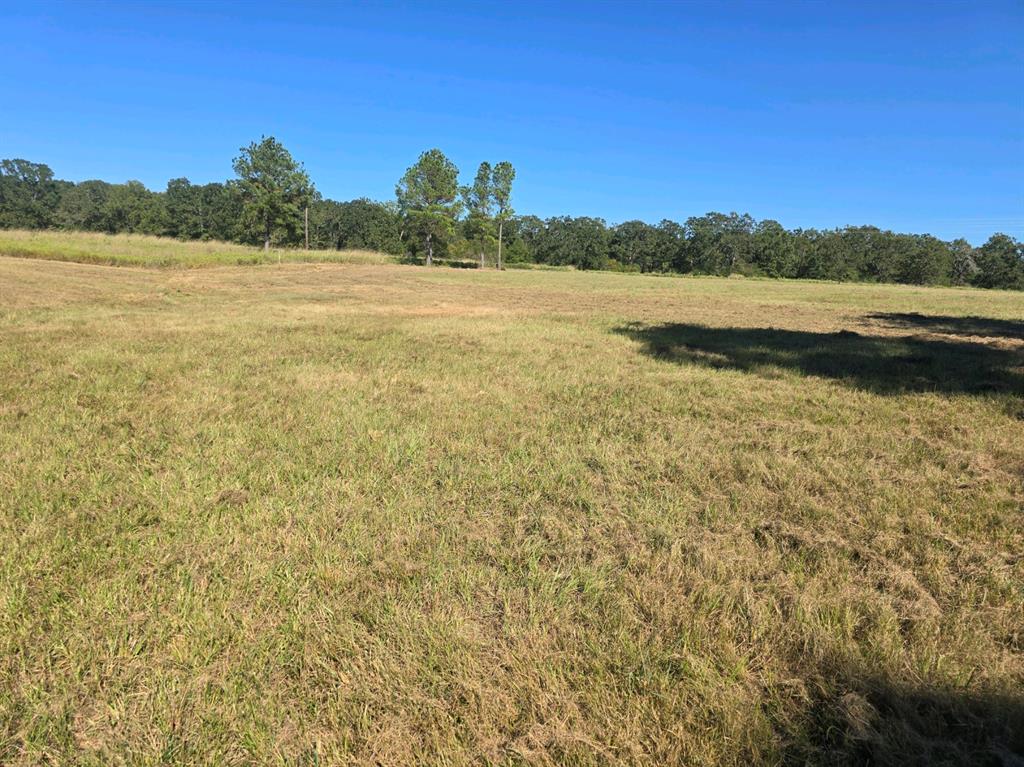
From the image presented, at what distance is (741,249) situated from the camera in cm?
9331

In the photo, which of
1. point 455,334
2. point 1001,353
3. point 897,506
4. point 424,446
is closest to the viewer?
point 897,506

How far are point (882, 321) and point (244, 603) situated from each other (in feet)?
62.1

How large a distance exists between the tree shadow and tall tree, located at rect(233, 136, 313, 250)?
50256 mm

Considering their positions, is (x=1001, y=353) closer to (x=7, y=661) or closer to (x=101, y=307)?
(x=7, y=661)

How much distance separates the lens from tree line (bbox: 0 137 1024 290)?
56.9m

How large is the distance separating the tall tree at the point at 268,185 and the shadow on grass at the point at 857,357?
4773 centimetres

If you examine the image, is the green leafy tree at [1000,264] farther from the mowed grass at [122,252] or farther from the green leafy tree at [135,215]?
the green leafy tree at [135,215]

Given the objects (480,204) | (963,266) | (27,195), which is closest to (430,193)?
(480,204)

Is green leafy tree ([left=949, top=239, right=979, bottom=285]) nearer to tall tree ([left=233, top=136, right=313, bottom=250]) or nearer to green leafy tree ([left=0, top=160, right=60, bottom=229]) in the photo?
tall tree ([left=233, top=136, right=313, bottom=250])

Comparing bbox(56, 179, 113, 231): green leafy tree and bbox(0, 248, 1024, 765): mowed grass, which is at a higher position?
bbox(56, 179, 113, 231): green leafy tree

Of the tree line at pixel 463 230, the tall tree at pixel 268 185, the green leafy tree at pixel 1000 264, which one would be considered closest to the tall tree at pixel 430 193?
the tree line at pixel 463 230

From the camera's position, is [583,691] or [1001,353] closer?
[583,691]

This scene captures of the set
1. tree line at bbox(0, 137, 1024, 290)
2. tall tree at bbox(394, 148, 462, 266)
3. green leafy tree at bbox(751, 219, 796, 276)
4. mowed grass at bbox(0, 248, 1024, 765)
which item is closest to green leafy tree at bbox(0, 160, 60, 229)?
tree line at bbox(0, 137, 1024, 290)

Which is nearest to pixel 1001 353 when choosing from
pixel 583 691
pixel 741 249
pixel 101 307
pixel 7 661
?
pixel 583 691
